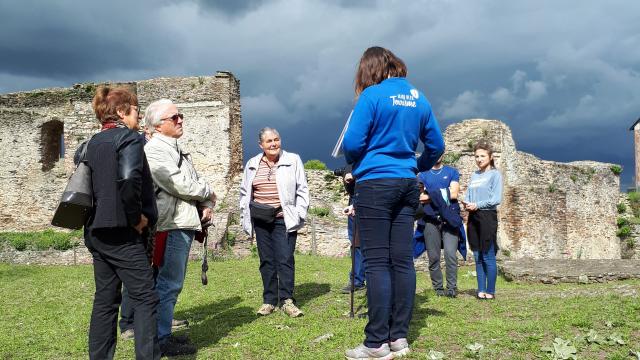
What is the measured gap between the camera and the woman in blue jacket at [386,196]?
412cm

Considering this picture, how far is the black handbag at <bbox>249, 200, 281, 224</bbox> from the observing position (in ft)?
20.9

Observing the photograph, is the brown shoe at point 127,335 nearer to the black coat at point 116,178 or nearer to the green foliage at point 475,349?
the black coat at point 116,178

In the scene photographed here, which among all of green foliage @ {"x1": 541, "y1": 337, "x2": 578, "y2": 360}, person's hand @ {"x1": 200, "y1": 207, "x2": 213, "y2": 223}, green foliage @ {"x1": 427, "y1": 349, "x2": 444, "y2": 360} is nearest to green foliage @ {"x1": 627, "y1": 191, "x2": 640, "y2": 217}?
green foliage @ {"x1": 541, "y1": 337, "x2": 578, "y2": 360}

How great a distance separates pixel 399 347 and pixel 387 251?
2.47 feet

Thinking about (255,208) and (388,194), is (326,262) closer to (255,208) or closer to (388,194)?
(255,208)

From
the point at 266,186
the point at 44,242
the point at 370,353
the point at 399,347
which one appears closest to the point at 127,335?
the point at 266,186

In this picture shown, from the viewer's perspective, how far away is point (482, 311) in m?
6.12

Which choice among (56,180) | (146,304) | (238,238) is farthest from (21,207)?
(146,304)

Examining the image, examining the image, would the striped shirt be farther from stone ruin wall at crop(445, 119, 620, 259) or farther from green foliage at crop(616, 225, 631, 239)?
green foliage at crop(616, 225, 631, 239)

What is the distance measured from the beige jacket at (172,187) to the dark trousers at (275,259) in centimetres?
161

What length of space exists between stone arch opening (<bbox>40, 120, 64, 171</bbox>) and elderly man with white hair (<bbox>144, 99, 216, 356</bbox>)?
1878cm

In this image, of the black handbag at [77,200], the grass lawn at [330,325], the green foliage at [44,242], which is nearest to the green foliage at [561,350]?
the grass lawn at [330,325]

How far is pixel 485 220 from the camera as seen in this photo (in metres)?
7.09

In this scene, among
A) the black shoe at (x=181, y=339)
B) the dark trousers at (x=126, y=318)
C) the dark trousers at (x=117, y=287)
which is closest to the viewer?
the dark trousers at (x=117, y=287)
